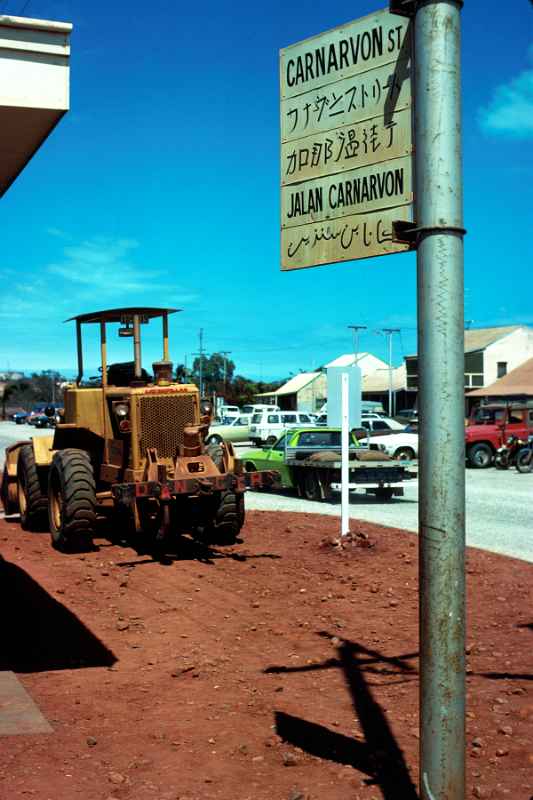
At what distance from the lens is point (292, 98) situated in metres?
4.02

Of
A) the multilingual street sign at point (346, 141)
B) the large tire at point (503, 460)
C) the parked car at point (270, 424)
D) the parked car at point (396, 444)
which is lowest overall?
the large tire at point (503, 460)

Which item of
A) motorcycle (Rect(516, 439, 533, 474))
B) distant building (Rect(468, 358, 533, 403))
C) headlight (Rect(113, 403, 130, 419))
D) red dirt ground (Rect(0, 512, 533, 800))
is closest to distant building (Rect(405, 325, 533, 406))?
distant building (Rect(468, 358, 533, 403))

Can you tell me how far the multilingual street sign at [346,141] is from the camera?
363 centimetres

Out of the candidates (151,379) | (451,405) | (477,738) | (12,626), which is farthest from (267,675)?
(151,379)

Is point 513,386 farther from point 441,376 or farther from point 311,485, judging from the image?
point 441,376

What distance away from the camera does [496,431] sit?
96.9ft

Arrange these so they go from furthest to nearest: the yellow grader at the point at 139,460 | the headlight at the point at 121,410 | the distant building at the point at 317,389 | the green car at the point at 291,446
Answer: the distant building at the point at 317,389 < the green car at the point at 291,446 < the headlight at the point at 121,410 < the yellow grader at the point at 139,460

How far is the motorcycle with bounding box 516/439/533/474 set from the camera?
1065 inches

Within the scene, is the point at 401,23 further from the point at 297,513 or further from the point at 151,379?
the point at 297,513

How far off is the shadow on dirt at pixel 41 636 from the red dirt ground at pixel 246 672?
23 millimetres

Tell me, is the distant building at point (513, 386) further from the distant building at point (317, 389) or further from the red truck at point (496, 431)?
the distant building at point (317, 389)

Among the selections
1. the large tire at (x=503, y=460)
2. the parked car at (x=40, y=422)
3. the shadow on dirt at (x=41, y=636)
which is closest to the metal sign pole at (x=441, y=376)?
the shadow on dirt at (x=41, y=636)

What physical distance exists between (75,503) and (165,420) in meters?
1.61

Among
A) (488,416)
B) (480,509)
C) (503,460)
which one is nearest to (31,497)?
(480,509)
